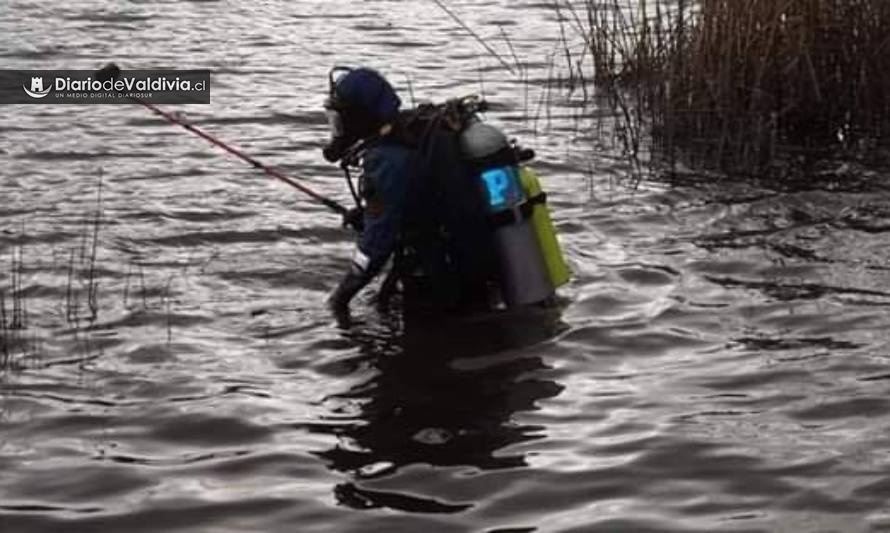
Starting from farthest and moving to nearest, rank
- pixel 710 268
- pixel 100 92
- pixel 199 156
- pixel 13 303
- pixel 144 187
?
1. pixel 100 92
2. pixel 199 156
3. pixel 144 187
4. pixel 710 268
5. pixel 13 303

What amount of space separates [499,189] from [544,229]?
332 mm

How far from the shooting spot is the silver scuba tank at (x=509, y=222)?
7.27 m

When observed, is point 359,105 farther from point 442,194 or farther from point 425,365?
point 425,365

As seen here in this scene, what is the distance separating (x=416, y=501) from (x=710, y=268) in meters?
3.35

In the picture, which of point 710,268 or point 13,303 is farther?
point 710,268

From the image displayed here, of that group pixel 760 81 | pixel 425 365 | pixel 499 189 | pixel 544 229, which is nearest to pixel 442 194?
pixel 499 189

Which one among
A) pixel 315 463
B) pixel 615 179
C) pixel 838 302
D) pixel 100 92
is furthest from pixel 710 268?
pixel 100 92

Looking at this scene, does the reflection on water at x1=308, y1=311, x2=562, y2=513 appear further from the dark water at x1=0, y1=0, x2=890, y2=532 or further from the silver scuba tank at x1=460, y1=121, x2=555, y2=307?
the silver scuba tank at x1=460, y1=121, x2=555, y2=307

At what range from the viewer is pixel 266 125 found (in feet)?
40.8

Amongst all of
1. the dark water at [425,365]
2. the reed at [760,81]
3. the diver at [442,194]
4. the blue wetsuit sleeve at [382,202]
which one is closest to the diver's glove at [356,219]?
the diver at [442,194]

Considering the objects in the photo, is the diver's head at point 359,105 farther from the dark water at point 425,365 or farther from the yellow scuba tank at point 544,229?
the dark water at point 425,365

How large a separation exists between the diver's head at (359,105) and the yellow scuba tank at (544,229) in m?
0.69

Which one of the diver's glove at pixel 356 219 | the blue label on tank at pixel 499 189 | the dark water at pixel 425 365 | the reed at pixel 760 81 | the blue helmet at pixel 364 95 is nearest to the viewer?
the dark water at pixel 425 365

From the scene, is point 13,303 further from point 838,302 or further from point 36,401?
point 838,302
